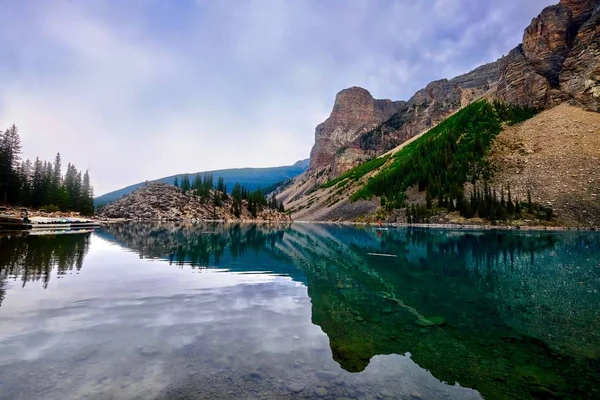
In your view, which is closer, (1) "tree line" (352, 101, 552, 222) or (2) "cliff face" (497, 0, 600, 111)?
(1) "tree line" (352, 101, 552, 222)

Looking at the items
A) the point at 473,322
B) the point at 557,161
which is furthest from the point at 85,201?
the point at 557,161

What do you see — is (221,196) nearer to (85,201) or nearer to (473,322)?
(85,201)

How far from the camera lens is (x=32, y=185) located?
4031 inches

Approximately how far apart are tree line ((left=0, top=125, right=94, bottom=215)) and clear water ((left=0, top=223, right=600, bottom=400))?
287 feet

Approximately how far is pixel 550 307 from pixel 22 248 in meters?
42.4

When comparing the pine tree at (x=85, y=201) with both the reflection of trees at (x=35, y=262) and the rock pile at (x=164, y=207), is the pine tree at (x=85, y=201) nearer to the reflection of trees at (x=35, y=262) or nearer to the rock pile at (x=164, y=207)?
the rock pile at (x=164, y=207)

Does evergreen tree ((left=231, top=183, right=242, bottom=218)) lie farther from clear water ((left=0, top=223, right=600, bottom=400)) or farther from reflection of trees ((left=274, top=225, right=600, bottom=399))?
clear water ((left=0, top=223, right=600, bottom=400))

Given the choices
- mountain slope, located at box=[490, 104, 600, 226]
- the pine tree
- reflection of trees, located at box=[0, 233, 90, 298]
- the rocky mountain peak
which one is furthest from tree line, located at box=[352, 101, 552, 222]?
the pine tree

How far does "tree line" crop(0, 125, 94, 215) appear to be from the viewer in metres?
90.8

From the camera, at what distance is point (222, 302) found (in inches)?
655

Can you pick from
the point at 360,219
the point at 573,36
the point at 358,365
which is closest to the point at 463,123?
the point at 573,36

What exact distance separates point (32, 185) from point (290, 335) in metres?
122

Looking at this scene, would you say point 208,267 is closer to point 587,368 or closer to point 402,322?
point 402,322

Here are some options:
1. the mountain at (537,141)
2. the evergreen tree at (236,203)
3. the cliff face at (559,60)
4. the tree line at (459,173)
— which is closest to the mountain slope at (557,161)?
the mountain at (537,141)
